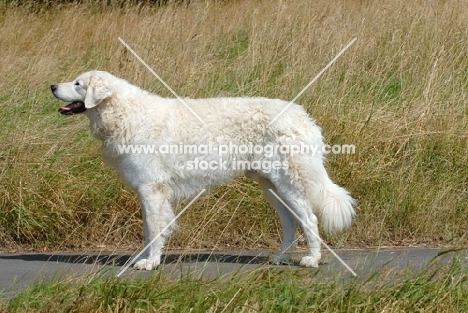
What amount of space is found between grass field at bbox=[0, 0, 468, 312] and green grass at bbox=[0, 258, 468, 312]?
1 centimetres

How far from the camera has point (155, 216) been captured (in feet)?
20.8

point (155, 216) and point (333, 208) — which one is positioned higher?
point (333, 208)

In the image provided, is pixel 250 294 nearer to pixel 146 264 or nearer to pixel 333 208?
pixel 146 264

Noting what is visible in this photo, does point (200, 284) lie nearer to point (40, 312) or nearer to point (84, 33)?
point (40, 312)

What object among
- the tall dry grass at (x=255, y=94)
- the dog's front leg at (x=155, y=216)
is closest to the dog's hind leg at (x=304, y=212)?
the tall dry grass at (x=255, y=94)

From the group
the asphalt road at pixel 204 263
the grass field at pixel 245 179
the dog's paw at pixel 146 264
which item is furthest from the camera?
the dog's paw at pixel 146 264

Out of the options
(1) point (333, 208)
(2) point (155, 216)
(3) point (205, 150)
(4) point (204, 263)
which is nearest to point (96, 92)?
(3) point (205, 150)

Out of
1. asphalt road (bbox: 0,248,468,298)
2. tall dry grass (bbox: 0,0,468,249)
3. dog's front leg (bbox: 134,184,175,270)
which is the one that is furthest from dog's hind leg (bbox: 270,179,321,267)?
dog's front leg (bbox: 134,184,175,270)

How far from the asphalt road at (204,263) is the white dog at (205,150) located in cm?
28

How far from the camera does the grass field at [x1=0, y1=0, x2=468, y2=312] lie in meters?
4.96

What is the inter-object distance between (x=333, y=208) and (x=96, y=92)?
2.07m

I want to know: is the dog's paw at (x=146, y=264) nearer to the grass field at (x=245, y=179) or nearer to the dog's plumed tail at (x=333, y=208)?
the grass field at (x=245, y=179)

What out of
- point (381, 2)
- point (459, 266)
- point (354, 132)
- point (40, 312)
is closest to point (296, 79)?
point (354, 132)

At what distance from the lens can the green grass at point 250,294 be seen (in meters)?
4.71
